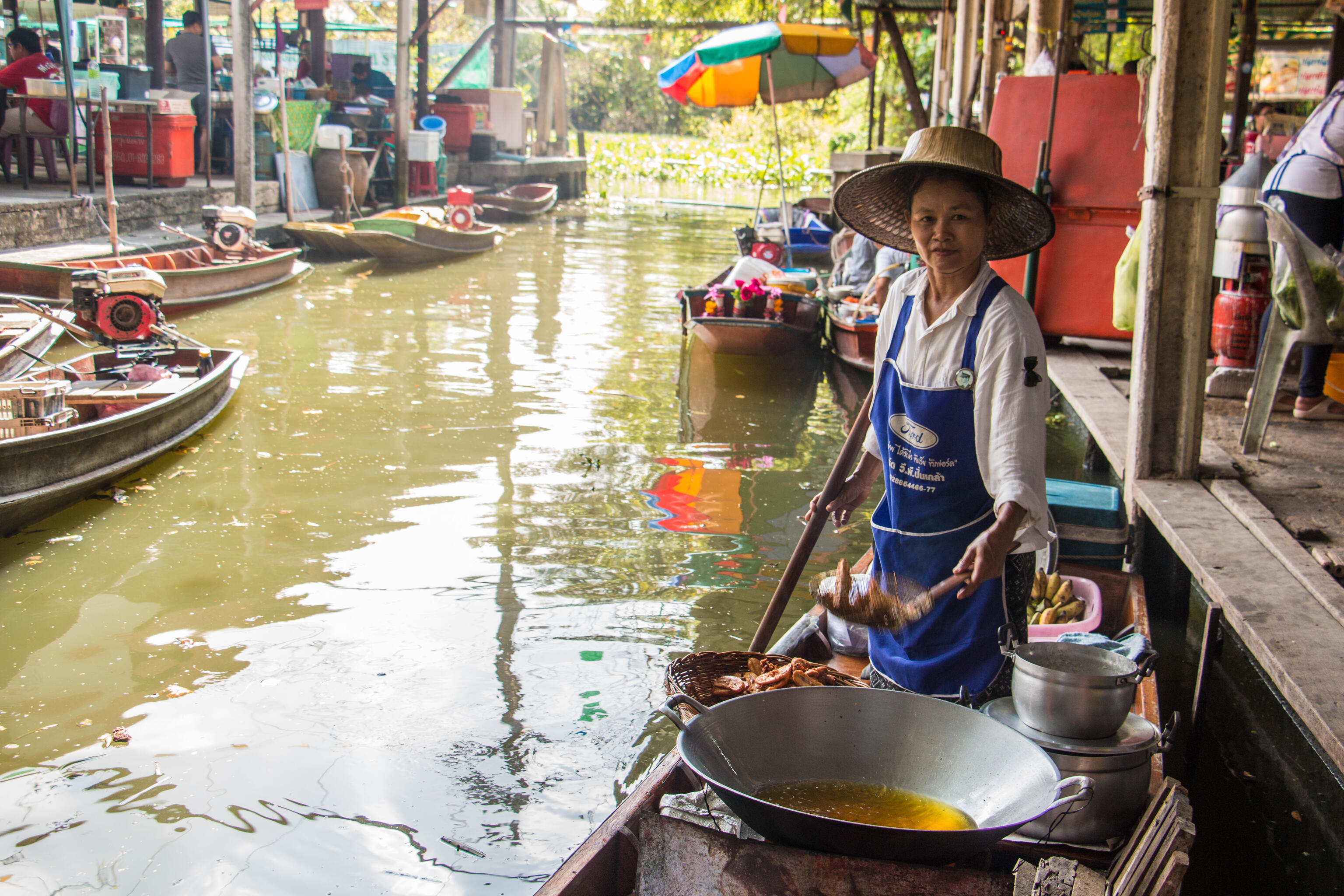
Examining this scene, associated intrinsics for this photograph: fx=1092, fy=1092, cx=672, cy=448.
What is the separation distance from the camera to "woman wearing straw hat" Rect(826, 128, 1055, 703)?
2225 mm

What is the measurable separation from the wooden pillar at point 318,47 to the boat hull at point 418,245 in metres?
6.37

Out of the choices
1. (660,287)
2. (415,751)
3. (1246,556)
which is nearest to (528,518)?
(415,751)

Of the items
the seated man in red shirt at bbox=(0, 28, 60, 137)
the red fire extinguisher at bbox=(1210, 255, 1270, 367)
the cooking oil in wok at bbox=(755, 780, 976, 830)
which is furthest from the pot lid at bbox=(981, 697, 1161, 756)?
the seated man in red shirt at bbox=(0, 28, 60, 137)

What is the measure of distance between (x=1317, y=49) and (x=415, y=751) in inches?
809

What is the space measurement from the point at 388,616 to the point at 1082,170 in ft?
16.0

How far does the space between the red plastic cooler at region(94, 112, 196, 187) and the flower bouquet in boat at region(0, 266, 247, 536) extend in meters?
6.11

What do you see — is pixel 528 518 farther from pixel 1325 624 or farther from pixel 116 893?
pixel 1325 624

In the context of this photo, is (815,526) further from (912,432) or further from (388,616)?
(388,616)

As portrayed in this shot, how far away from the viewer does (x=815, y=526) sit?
305cm

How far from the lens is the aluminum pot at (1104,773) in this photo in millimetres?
2201

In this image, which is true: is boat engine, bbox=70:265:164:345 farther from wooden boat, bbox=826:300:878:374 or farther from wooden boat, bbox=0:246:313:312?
wooden boat, bbox=826:300:878:374

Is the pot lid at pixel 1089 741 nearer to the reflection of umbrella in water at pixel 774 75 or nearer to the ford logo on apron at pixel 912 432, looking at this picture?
the ford logo on apron at pixel 912 432

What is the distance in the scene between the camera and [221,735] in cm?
387

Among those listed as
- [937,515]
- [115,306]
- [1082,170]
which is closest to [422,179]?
[115,306]
